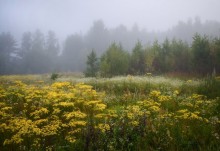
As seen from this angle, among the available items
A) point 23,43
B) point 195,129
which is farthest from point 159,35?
point 195,129

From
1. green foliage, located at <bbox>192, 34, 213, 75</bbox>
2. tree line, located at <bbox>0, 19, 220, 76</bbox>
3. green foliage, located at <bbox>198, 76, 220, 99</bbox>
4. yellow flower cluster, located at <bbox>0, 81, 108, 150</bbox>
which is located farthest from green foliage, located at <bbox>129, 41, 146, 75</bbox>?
yellow flower cluster, located at <bbox>0, 81, 108, 150</bbox>

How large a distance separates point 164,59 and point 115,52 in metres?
7.52

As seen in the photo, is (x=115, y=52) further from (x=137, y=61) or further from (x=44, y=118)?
(x=44, y=118)

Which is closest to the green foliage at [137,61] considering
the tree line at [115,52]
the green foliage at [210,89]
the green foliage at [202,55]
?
the tree line at [115,52]

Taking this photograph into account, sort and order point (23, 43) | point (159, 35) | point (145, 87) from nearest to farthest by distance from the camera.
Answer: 1. point (145, 87)
2. point (23, 43)
3. point (159, 35)

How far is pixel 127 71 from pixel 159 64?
483 centimetres

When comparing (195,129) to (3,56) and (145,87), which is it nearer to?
(145,87)

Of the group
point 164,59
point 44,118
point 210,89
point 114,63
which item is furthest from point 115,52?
point 44,118

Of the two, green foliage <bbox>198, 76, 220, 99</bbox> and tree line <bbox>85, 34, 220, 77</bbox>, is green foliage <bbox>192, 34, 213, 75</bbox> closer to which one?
tree line <bbox>85, 34, 220, 77</bbox>

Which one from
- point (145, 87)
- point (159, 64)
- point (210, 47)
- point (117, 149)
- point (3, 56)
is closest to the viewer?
point (117, 149)

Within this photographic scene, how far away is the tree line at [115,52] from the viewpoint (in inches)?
1146

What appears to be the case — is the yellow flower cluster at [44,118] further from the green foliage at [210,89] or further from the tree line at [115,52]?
the tree line at [115,52]

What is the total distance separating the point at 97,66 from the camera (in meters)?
34.1

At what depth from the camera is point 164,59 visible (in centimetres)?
3269
